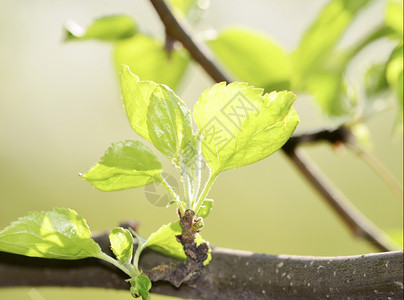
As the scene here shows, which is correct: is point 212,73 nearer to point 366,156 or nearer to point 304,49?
point 304,49

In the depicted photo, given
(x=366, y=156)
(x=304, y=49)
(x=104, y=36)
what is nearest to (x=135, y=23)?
(x=104, y=36)

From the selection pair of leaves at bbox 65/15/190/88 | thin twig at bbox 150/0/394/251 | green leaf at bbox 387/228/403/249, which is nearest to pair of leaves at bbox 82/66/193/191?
thin twig at bbox 150/0/394/251

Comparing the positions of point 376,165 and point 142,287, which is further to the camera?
point 376,165

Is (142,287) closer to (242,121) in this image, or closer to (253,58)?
(242,121)

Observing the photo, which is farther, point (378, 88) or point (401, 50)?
point (378, 88)

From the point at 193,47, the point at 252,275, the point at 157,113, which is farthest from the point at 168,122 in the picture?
the point at 193,47
